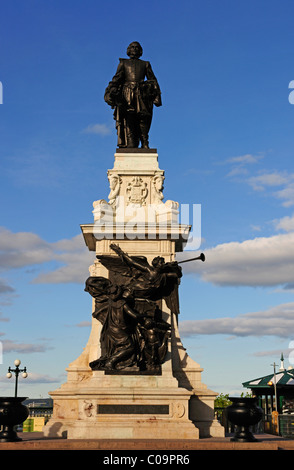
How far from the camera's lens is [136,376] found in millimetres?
15562

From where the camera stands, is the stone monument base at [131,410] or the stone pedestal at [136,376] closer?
the stone monument base at [131,410]

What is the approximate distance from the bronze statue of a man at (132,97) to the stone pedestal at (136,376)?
2.94 ft

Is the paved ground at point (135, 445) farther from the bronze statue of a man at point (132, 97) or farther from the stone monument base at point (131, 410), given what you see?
the bronze statue of a man at point (132, 97)

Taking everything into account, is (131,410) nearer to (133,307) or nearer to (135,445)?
(135,445)

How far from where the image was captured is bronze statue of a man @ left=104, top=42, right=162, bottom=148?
19.4m

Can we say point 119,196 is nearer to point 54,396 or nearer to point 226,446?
point 54,396

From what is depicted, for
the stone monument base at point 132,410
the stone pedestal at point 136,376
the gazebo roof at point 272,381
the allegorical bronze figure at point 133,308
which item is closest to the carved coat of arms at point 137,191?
the stone pedestal at point 136,376

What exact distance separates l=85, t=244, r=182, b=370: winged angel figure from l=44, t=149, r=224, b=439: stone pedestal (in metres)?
0.31

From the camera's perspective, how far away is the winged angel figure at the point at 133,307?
15.8m

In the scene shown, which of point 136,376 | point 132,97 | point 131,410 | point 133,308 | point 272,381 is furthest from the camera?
point 272,381

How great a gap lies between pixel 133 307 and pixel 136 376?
70.9 inches

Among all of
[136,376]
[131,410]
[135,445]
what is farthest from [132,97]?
[135,445]

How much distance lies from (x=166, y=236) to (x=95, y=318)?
3.02m

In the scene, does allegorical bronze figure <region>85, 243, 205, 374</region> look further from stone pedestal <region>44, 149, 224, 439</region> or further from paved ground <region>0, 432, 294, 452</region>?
paved ground <region>0, 432, 294, 452</region>
